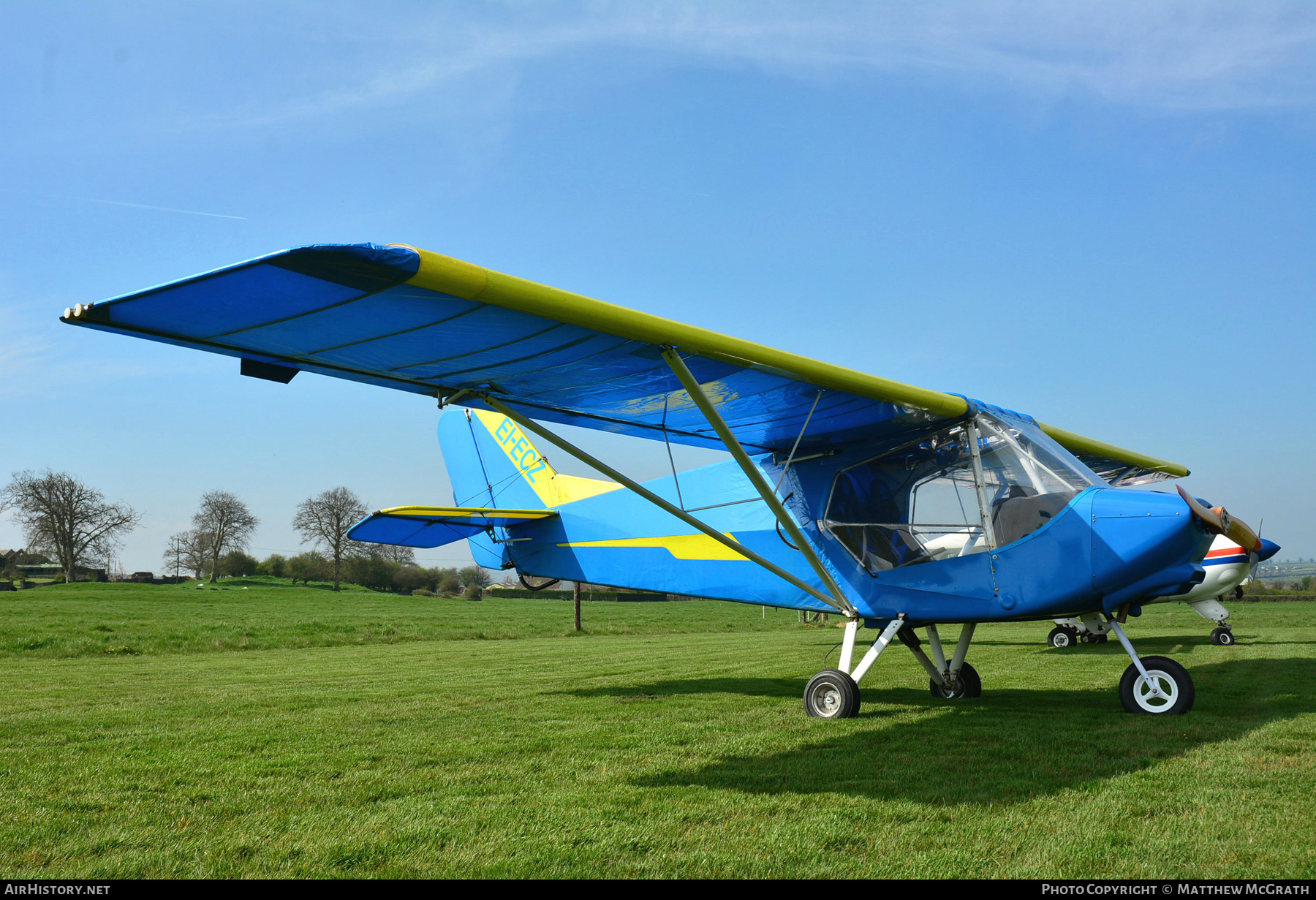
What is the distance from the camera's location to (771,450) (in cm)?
840

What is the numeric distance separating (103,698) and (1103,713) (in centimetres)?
926

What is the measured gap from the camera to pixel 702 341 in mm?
5582

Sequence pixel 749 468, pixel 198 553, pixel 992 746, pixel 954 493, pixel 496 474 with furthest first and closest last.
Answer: pixel 198 553, pixel 496 474, pixel 954 493, pixel 749 468, pixel 992 746

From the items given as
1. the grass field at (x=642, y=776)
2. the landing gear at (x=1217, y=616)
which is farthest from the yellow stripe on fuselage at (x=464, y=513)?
the landing gear at (x=1217, y=616)

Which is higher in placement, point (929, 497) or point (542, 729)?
point (929, 497)

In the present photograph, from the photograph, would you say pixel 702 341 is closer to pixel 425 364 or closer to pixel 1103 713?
pixel 425 364

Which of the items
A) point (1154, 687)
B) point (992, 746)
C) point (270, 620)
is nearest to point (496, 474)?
point (992, 746)

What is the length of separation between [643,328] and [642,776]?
271 centimetres

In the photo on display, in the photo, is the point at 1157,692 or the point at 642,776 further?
the point at 1157,692

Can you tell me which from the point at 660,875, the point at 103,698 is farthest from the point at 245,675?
the point at 660,875

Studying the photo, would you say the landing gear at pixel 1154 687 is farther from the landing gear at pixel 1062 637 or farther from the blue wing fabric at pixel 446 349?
the landing gear at pixel 1062 637

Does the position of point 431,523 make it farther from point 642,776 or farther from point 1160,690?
point 1160,690

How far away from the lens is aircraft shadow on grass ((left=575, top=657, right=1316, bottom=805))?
13.6ft

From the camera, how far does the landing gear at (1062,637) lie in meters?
16.5
